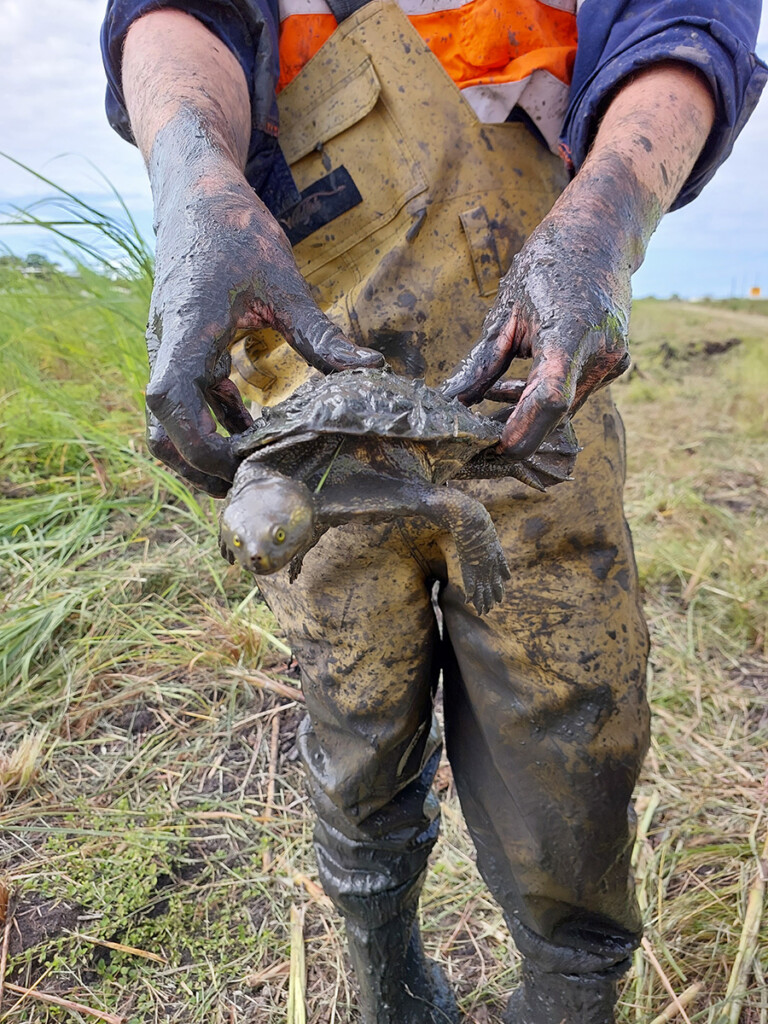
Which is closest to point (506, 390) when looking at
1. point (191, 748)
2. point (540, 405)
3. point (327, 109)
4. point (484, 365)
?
point (484, 365)

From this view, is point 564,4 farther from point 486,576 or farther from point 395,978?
point 395,978

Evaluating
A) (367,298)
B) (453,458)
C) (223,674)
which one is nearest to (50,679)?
(223,674)

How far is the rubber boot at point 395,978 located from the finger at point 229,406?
1028mm

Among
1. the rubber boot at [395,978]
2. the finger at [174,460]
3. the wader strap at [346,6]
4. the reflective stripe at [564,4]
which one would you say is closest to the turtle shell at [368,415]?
the finger at [174,460]

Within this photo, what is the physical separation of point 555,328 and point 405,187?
1.55 ft

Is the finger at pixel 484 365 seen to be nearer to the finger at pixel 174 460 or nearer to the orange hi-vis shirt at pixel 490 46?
the finger at pixel 174 460

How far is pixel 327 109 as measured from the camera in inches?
50.6

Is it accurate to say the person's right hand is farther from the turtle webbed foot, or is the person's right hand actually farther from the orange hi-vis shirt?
the orange hi-vis shirt

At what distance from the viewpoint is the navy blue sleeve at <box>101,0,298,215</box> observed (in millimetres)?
1229

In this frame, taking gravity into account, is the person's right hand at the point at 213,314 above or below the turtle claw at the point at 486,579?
above

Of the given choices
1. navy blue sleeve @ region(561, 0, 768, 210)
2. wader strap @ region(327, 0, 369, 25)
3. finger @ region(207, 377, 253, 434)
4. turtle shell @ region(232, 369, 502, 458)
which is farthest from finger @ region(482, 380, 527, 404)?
wader strap @ region(327, 0, 369, 25)

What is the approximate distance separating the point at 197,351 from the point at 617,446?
28.9 inches

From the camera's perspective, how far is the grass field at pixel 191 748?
177 centimetres

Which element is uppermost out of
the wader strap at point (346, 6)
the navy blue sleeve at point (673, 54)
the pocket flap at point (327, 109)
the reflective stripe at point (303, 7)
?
the reflective stripe at point (303, 7)
